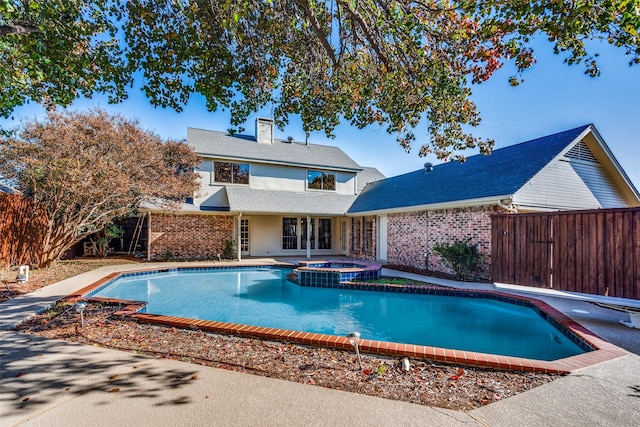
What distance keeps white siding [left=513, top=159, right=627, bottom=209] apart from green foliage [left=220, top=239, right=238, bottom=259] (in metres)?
13.1

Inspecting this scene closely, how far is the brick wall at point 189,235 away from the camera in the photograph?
660 inches

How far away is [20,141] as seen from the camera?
1081 cm

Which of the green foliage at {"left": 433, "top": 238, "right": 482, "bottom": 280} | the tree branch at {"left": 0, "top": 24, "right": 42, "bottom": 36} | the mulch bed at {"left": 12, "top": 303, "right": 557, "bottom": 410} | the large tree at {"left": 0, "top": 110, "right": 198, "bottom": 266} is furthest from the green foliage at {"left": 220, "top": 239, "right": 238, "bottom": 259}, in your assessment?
the tree branch at {"left": 0, "top": 24, "right": 42, "bottom": 36}

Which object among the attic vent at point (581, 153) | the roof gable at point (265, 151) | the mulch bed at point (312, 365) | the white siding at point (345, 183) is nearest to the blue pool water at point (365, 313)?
the mulch bed at point (312, 365)

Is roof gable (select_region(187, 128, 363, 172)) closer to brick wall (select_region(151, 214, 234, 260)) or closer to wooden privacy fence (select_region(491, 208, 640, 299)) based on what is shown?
brick wall (select_region(151, 214, 234, 260))

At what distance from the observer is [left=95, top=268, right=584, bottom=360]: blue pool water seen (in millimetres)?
6363

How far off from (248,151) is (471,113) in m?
15.0

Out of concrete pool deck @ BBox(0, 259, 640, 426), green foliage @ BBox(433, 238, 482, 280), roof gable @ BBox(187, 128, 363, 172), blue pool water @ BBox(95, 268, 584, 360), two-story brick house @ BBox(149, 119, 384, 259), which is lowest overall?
blue pool water @ BBox(95, 268, 584, 360)

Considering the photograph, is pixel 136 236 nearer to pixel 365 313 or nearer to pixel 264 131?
pixel 264 131

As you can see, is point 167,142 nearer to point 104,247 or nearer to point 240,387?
point 104,247

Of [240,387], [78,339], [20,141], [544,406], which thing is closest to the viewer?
[544,406]

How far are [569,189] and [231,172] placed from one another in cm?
1597

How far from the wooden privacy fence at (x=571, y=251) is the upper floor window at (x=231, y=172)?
1336 cm

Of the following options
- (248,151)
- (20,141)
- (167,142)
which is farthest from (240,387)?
(248,151)
